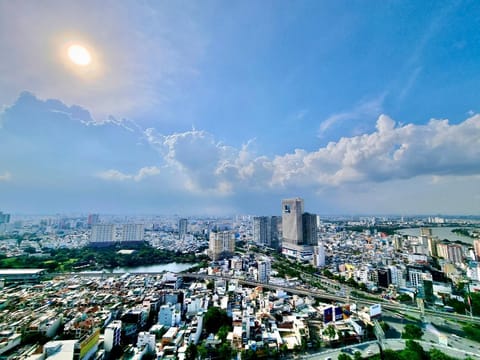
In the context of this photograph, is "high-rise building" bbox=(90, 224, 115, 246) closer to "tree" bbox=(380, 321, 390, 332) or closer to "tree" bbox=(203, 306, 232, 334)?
"tree" bbox=(203, 306, 232, 334)

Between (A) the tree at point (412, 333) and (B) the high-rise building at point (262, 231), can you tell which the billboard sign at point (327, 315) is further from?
(B) the high-rise building at point (262, 231)

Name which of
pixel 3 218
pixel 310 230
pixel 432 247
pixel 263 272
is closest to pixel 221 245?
pixel 263 272

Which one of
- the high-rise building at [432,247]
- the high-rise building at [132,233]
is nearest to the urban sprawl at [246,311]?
the high-rise building at [432,247]

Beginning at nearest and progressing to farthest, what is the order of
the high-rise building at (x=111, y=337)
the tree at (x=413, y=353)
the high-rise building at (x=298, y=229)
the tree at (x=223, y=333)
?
the tree at (x=413, y=353) → the high-rise building at (x=111, y=337) → the tree at (x=223, y=333) → the high-rise building at (x=298, y=229)

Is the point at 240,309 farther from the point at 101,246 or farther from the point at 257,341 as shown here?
the point at 101,246

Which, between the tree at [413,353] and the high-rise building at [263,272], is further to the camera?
the high-rise building at [263,272]

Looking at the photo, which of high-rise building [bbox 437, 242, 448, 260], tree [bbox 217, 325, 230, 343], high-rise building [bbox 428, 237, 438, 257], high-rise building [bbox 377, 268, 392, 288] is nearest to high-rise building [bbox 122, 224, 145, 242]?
tree [bbox 217, 325, 230, 343]

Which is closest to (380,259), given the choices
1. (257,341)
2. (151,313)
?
(257,341)
